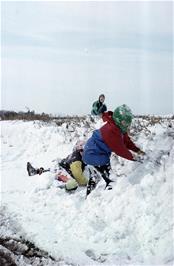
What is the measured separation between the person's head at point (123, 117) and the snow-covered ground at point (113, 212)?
73 centimetres

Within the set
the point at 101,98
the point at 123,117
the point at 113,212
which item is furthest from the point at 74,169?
the point at 101,98

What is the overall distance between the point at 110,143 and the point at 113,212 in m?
1.23

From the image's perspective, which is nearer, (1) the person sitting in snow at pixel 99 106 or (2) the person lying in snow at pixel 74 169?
(2) the person lying in snow at pixel 74 169

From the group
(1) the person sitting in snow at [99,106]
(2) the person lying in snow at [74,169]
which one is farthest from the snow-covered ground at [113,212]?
(1) the person sitting in snow at [99,106]

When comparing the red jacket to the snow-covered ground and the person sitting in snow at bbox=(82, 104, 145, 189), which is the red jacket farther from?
the snow-covered ground

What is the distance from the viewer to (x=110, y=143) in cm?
823

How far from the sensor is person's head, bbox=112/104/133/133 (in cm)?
823

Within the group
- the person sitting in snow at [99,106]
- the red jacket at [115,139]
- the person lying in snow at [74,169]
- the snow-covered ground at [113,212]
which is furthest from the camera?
the person sitting in snow at [99,106]

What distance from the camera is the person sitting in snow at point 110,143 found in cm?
823

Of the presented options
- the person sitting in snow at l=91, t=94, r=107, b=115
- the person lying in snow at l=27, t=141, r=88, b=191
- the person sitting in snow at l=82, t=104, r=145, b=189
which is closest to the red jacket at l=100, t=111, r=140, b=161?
the person sitting in snow at l=82, t=104, r=145, b=189

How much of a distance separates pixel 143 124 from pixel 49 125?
4527mm

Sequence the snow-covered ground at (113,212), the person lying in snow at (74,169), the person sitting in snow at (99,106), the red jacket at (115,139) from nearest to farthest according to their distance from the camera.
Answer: the snow-covered ground at (113,212) < the red jacket at (115,139) < the person lying in snow at (74,169) < the person sitting in snow at (99,106)

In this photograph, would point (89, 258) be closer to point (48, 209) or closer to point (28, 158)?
point (48, 209)

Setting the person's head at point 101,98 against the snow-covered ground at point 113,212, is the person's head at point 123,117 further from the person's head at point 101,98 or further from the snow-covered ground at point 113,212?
the person's head at point 101,98
